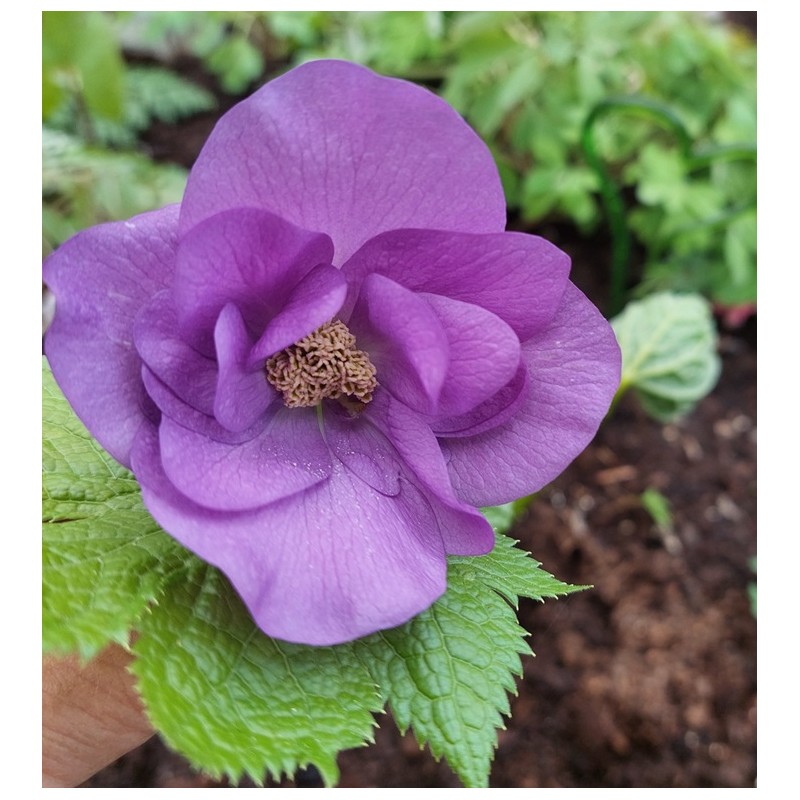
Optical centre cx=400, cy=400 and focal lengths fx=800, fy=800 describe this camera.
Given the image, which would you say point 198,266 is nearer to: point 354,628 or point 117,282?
point 117,282

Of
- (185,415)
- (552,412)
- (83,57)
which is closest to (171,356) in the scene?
(185,415)

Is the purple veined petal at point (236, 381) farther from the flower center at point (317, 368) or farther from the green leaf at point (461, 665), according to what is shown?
the green leaf at point (461, 665)

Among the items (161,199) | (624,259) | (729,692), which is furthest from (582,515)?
(161,199)

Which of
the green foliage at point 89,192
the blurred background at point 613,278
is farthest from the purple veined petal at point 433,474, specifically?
the green foliage at point 89,192

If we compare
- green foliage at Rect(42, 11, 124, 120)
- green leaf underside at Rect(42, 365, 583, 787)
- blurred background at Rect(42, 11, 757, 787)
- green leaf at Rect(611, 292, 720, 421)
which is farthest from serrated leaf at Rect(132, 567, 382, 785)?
green foliage at Rect(42, 11, 124, 120)

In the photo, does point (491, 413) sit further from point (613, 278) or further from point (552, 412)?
point (613, 278)

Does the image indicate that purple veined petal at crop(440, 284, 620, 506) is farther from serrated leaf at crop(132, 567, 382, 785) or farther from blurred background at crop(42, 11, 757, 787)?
blurred background at crop(42, 11, 757, 787)

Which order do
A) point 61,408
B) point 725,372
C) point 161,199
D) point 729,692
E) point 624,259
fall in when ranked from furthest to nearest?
point 725,372 → point 624,259 → point 161,199 → point 729,692 → point 61,408
